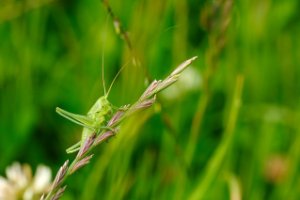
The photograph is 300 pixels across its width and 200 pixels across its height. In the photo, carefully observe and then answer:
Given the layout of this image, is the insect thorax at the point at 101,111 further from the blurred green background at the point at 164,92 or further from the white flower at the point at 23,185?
the blurred green background at the point at 164,92

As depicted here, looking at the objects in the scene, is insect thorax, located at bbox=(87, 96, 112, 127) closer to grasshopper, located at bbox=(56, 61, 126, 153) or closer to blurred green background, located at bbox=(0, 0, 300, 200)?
grasshopper, located at bbox=(56, 61, 126, 153)

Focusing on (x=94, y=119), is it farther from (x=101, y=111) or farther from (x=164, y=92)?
(x=164, y=92)

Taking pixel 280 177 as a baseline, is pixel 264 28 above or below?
above

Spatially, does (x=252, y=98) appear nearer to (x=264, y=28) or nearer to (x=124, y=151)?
(x=264, y=28)

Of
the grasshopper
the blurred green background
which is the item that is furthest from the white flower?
the grasshopper

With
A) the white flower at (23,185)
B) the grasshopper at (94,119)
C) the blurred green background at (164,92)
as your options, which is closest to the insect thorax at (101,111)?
the grasshopper at (94,119)

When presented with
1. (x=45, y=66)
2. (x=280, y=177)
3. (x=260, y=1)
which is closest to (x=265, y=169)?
(x=280, y=177)
